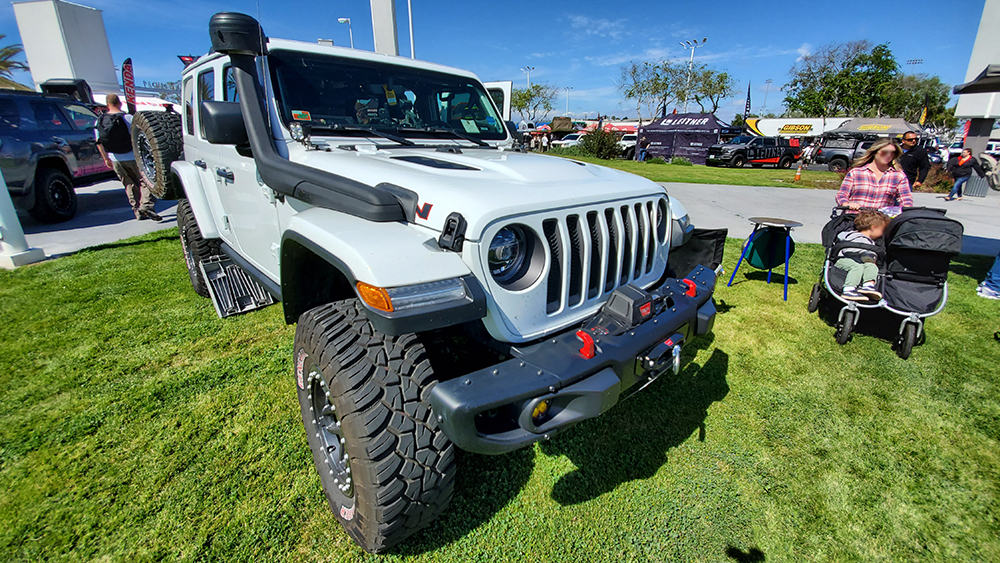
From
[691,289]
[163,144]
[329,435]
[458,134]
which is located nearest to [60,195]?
[163,144]

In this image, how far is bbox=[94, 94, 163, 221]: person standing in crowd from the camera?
7.36 metres

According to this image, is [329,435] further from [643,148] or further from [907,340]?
[643,148]

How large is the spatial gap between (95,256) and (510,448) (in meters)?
6.73

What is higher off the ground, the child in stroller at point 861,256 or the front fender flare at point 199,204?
the front fender flare at point 199,204

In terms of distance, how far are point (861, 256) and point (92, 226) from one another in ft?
34.3

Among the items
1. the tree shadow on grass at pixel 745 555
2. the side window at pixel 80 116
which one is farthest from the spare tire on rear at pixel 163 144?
the tree shadow on grass at pixel 745 555

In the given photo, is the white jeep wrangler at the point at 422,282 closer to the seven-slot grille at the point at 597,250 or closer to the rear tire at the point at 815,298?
the seven-slot grille at the point at 597,250

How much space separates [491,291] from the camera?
5.71 ft

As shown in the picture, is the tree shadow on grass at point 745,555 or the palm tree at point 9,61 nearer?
the tree shadow on grass at point 745,555

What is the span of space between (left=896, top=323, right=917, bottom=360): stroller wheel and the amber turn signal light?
4.07 meters

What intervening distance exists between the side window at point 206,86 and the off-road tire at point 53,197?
614 centimetres

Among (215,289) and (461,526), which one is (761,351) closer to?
(461,526)

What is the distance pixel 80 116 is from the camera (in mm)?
8617

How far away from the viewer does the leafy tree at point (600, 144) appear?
2488 cm
